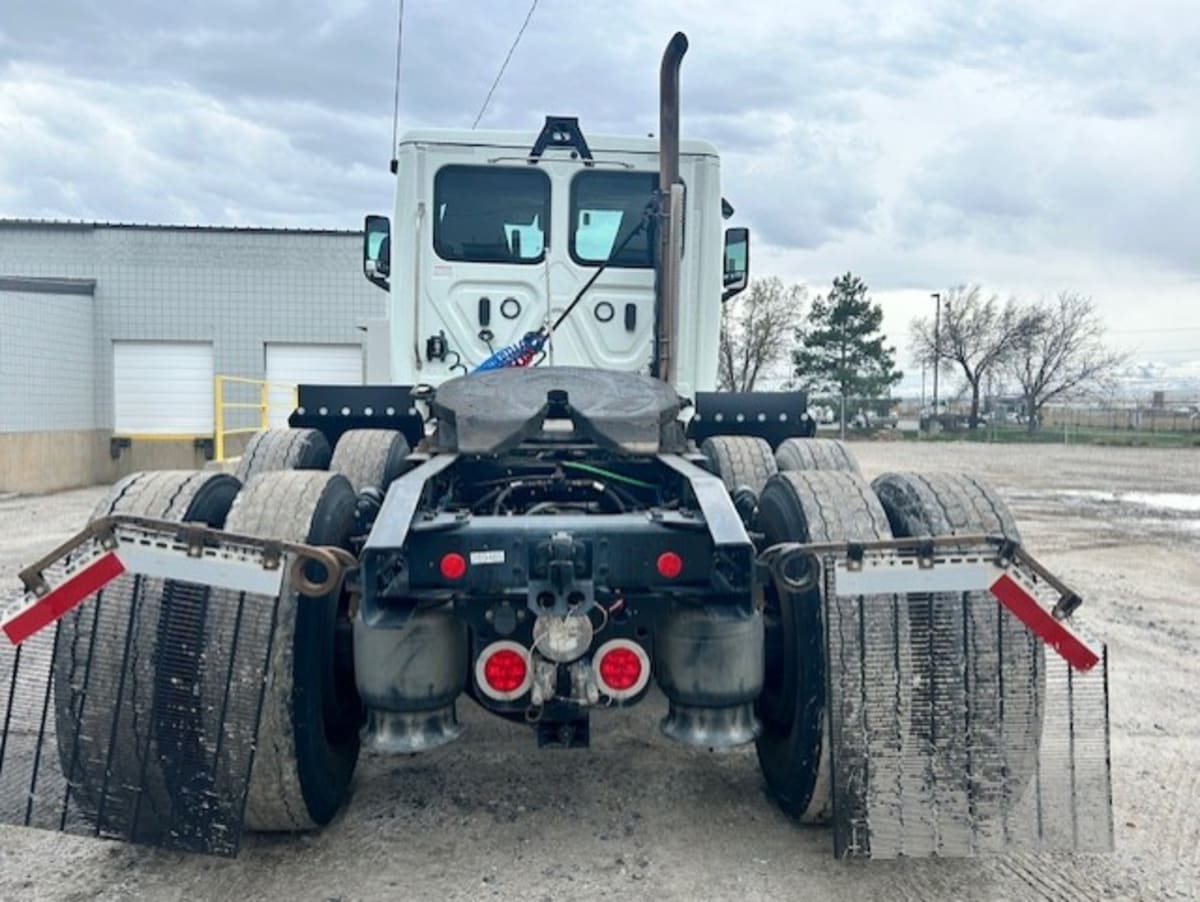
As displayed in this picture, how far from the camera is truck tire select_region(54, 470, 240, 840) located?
3.00 meters

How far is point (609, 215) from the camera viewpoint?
5.91 metres

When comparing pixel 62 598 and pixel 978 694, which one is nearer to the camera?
pixel 62 598

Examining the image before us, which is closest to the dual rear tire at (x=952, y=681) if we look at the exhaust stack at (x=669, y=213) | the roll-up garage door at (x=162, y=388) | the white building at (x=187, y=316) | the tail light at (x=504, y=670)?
the tail light at (x=504, y=670)

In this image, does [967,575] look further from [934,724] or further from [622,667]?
[622,667]

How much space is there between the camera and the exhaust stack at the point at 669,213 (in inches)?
187

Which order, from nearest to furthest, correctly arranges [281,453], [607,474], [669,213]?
[607,474], [281,453], [669,213]

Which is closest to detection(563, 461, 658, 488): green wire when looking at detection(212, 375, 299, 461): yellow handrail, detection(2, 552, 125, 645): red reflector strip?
detection(2, 552, 125, 645): red reflector strip

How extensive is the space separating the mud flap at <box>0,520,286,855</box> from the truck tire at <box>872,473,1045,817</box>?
2014 millimetres

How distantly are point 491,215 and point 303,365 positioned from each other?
53.1ft

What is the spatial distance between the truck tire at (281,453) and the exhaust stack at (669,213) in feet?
6.10

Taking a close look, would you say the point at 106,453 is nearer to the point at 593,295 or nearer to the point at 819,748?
the point at 593,295

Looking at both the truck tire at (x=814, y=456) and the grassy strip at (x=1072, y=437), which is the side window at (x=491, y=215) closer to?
the truck tire at (x=814, y=456)

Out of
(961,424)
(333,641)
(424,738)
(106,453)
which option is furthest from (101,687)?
(961,424)

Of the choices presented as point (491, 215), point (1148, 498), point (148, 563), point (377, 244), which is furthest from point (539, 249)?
point (1148, 498)
